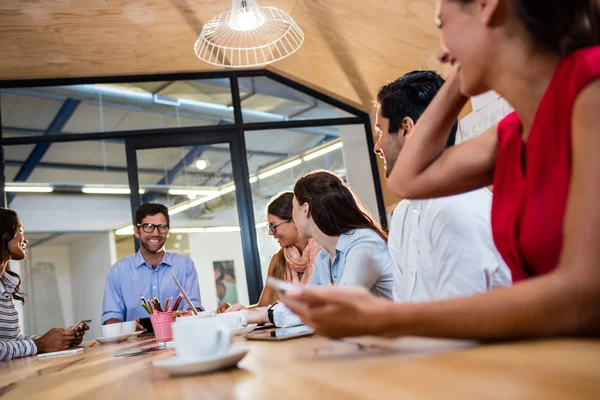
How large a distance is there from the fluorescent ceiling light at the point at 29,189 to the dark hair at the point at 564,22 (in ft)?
16.8

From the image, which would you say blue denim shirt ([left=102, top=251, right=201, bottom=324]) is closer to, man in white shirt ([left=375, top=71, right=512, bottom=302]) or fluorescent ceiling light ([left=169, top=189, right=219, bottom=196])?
fluorescent ceiling light ([left=169, top=189, right=219, bottom=196])

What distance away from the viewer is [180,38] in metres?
4.62

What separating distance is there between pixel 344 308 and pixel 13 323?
→ 2.65 metres

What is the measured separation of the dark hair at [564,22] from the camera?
2.68 ft

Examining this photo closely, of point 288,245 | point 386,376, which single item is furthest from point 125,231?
point 386,376

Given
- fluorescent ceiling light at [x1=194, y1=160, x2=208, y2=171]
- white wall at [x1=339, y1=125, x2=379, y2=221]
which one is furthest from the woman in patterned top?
white wall at [x1=339, y1=125, x2=379, y2=221]

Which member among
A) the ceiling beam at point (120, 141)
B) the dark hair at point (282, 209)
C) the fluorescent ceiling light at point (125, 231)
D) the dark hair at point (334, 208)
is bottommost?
the dark hair at point (334, 208)

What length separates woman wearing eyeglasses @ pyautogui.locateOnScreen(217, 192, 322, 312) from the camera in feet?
10.8

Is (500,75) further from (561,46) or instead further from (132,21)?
(132,21)

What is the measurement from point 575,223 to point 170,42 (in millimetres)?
4470

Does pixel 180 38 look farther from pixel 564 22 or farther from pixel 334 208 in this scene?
pixel 564 22

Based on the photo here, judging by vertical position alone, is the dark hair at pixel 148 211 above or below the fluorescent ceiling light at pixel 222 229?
above

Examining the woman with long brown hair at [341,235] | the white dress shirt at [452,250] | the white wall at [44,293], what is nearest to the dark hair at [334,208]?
the woman with long brown hair at [341,235]

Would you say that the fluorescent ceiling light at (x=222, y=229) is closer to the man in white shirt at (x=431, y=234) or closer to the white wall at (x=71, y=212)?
the white wall at (x=71, y=212)
